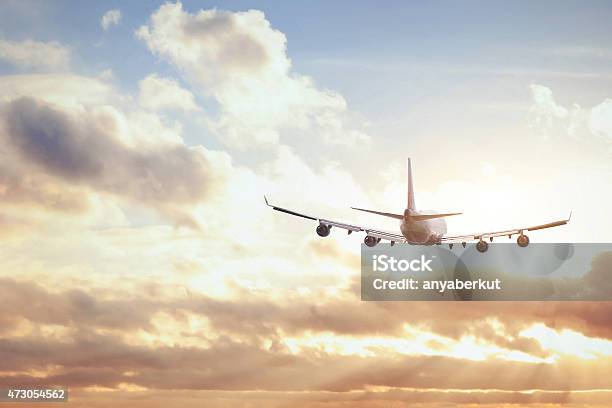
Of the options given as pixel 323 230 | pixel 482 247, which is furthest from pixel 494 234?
pixel 323 230

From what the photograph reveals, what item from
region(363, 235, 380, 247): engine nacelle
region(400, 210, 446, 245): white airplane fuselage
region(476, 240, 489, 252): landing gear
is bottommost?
region(476, 240, 489, 252): landing gear

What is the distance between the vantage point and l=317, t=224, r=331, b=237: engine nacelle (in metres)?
158

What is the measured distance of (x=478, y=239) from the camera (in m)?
175

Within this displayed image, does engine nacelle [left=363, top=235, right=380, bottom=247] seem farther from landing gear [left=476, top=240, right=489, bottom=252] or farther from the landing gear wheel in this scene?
landing gear [left=476, top=240, right=489, bottom=252]

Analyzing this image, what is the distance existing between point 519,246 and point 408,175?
118ft

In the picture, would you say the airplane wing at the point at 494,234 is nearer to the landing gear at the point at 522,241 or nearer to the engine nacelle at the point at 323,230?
the landing gear at the point at 522,241

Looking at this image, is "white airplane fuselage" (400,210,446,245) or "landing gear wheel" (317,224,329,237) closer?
"landing gear wheel" (317,224,329,237)

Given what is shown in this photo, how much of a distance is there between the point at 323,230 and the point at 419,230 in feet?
84.7

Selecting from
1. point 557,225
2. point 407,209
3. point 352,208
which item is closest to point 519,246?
point 557,225

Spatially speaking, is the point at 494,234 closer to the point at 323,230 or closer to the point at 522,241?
the point at 522,241

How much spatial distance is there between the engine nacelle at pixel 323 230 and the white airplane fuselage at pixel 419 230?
69.0 ft

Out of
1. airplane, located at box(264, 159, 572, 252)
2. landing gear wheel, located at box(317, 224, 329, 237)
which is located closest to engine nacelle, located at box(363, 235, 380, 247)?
airplane, located at box(264, 159, 572, 252)

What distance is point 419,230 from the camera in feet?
567

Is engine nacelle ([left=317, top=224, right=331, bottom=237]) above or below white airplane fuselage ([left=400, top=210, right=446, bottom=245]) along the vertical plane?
below
